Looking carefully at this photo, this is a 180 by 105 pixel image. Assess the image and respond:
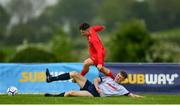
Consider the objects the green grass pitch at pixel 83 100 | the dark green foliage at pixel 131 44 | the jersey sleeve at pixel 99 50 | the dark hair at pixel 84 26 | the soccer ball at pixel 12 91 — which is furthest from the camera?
the dark green foliage at pixel 131 44

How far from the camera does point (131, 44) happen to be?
2557 inches

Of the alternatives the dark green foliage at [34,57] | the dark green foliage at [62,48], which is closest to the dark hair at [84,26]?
the dark green foliage at [34,57]

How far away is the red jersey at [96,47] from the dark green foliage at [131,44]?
43871 mm

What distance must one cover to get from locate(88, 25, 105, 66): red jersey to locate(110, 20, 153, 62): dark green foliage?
4387cm

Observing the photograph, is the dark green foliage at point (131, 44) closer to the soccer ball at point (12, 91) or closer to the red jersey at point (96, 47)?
the soccer ball at point (12, 91)

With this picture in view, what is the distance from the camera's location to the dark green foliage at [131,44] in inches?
2518

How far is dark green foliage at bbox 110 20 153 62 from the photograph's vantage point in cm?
6397

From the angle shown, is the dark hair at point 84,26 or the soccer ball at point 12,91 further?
the soccer ball at point 12,91

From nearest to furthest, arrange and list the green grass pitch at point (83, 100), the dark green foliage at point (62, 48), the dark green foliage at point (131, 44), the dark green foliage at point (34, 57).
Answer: the green grass pitch at point (83, 100) < the dark green foliage at point (34, 57) < the dark green foliage at point (131, 44) < the dark green foliage at point (62, 48)

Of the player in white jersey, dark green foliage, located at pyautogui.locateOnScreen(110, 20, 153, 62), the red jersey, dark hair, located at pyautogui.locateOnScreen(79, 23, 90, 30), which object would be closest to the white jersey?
the player in white jersey

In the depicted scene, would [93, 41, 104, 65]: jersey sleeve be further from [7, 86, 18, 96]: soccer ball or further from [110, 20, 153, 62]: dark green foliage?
[110, 20, 153, 62]: dark green foliage

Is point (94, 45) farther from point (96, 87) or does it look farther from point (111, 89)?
point (111, 89)

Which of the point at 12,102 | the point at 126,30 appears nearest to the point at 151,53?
the point at 126,30

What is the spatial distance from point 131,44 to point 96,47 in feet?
152
